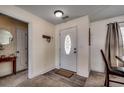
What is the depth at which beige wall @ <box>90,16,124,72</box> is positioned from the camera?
127 inches

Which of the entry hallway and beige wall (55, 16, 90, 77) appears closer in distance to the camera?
the entry hallway

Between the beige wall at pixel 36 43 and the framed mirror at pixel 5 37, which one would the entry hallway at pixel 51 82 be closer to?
the beige wall at pixel 36 43

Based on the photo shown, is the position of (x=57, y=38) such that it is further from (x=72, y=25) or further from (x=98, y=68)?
(x=98, y=68)

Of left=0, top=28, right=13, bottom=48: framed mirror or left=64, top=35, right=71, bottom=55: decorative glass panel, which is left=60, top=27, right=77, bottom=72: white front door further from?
left=0, top=28, right=13, bottom=48: framed mirror

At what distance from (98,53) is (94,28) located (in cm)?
105

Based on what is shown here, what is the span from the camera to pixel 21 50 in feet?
11.3

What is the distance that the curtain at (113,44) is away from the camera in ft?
9.17

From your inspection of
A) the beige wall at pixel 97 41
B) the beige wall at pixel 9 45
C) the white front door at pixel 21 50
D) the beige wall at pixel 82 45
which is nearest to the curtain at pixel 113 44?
the beige wall at pixel 97 41

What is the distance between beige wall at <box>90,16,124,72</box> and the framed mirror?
3257 millimetres

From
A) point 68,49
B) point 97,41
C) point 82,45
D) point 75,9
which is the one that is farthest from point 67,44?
point 75,9

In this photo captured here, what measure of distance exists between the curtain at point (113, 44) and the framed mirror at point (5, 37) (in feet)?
11.8

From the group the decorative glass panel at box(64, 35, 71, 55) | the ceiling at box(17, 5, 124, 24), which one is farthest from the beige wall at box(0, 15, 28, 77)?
the decorative glass panel at box(64, 35, 71, 55)

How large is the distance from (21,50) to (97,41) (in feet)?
10.5

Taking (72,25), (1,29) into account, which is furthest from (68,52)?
(1,29)
